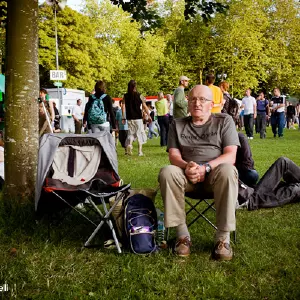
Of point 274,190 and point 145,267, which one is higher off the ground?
point 274,190

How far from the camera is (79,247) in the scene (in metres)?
4.73

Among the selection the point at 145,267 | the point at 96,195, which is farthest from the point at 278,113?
the point at 145,267

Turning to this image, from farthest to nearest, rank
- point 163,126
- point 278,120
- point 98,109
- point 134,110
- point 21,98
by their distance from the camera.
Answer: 1. point 278,120
2. point 163,126
3. point 134,110
4. point 98,109
5. point 21,98

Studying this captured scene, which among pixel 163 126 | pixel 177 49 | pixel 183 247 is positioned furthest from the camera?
pixel 177 49

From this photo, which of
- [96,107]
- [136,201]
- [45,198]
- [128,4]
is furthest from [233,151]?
[96,107]

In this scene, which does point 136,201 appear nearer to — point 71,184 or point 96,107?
point 71,184

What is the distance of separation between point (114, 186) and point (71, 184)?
1.44 ft

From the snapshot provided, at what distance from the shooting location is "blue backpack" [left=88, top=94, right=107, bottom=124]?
422 inches

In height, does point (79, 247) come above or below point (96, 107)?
below

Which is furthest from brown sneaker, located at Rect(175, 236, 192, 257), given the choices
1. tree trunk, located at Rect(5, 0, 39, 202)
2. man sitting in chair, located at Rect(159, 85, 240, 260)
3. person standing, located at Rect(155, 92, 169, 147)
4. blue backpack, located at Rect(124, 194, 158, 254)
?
person standing, located at Rect(155, 92, 169, 147)

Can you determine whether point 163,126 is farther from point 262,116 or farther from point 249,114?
point 262,116

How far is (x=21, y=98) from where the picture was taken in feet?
19.3

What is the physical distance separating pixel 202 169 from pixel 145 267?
3.46ft

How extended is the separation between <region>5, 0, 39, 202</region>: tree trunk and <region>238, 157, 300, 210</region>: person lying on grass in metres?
2.64
